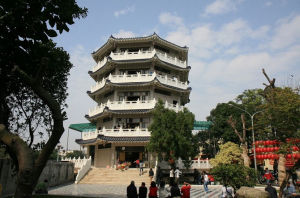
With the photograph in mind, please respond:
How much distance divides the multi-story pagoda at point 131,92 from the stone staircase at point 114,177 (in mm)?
3617

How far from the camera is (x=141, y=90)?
32094 mm

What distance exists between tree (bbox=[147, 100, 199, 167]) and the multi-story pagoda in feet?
14.7

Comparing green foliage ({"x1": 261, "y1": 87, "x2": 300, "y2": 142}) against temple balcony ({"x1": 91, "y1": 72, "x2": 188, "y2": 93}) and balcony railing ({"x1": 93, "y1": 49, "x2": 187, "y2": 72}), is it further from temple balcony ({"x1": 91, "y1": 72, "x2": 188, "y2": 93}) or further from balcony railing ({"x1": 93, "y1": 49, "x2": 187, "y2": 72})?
balcony railing ({"x1": 93, "y1": 49, "x2": 187, "y2": 72})

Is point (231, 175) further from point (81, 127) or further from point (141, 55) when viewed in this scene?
point (81, 127)

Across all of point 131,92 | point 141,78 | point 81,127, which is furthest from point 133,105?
point 81,127

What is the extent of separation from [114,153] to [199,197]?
1601cm

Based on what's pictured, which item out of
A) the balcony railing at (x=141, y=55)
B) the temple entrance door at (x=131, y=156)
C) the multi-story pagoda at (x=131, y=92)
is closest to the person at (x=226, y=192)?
the multi-story pagoda at (x=131, y=92)

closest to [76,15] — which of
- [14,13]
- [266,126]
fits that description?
[14,13]

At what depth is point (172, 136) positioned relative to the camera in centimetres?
2344

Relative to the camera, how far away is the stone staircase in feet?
78.5

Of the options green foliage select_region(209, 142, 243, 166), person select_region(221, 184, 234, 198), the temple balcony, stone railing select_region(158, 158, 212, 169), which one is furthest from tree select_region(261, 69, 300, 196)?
the temple balcony

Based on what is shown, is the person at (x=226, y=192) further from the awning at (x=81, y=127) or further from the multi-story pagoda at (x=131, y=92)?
the awning at (x=81, y=127)

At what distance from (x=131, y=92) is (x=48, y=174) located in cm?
1447

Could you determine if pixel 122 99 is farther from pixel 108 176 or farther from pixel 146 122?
pixel 108 176
